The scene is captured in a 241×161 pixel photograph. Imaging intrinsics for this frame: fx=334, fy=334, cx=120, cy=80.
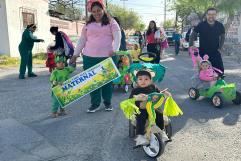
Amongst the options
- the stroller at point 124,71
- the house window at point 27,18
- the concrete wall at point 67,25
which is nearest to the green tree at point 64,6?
the concrete wall at point 67,25

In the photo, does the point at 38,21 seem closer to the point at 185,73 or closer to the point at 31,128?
the point at 185,73

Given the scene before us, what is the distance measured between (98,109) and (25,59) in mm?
5521

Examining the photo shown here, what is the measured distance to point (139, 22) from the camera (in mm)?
96125

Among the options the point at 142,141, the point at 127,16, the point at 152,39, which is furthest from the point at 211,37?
the point at 127,16

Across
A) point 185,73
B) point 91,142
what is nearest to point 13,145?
point 91,142

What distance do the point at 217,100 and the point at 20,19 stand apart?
562 inches

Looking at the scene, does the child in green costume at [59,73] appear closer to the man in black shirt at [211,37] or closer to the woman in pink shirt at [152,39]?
the man in black shirt at [211,37]

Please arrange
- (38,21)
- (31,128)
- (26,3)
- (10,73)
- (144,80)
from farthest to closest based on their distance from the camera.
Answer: (38,21), (26,3), (10,73), (31,128), (144,80)

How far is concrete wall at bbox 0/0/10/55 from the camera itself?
55.0 ft

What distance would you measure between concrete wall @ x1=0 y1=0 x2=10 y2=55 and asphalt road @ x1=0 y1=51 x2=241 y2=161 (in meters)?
9.86

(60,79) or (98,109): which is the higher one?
(60,79)

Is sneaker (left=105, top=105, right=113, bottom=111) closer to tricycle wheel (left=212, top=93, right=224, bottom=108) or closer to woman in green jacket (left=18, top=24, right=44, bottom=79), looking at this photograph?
tricycle wheel (left=212, top=93, right=224, bottom=108)

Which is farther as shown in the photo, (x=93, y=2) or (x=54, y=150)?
(x=93, y=2)

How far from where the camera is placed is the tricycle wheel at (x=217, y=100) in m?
6.62
